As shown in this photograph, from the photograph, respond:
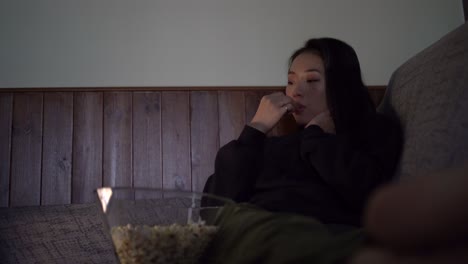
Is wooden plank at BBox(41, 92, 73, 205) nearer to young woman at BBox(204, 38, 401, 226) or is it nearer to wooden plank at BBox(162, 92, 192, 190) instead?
wooden plank at BBox(162, 92, 192, 190)

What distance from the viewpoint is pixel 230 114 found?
1.73 m

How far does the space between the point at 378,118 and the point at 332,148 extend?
136 millimetres

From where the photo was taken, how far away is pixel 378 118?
110 cm

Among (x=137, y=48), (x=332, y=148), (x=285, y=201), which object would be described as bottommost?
(x=285, y=201)

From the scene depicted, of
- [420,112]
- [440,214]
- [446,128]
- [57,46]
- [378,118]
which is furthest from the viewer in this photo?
[57,46]

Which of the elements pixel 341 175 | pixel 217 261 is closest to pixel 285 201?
pixel 341 175

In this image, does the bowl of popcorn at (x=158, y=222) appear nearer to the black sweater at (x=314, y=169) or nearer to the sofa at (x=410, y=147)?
the sofa at (x=410, y=147)

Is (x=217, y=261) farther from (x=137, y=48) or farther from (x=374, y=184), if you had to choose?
(x=137, y=48)

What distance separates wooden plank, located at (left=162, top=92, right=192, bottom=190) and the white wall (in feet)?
0.22

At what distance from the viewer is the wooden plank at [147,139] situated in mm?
1649

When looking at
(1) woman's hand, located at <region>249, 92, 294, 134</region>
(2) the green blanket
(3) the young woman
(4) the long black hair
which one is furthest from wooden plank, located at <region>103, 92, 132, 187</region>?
(2) the green blanket

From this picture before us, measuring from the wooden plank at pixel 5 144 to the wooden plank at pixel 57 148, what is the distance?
0.11m

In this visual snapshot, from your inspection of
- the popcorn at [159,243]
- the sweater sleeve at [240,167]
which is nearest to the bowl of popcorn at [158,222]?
the popcorn at [159,243]

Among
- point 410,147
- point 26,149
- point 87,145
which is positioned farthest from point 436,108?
point 26,149
